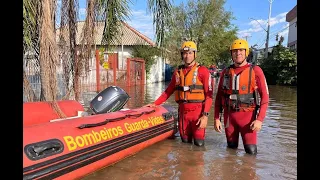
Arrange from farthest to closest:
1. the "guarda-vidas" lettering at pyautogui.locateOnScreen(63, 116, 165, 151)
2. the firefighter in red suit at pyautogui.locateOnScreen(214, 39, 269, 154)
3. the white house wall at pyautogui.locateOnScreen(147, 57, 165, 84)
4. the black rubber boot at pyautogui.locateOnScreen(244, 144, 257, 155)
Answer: the white house wall at pyautogui.locateOnScreen(147, 57, 165, 84) → the black rubber boot at pyautogui.locateOnScreen(244, 144, 257, 155) → the firefighter in red suit at pyautogui.locateOnScreen(214, 39, 269, 154) → the "guarda-vidas" lettering at pyautogui.locateOnScreen(63, 116, 165, 151)

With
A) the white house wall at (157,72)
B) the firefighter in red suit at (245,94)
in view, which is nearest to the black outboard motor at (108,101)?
the firefighter in red suit at (245,94)

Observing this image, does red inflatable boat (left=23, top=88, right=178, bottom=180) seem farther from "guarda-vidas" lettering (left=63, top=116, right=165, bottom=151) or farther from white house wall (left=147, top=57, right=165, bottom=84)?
white house wall (left=147, top=57, right=165, bottom=84)

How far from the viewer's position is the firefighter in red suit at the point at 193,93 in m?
4.75

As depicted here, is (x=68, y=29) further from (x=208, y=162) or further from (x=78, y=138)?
(x=208, y=162)

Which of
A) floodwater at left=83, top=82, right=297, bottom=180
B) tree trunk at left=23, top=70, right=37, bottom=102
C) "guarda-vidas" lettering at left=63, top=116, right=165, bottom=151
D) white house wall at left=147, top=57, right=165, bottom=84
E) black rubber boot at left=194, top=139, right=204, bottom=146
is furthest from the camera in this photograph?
white house wall at left=147, top=57, right=165, bottom=84

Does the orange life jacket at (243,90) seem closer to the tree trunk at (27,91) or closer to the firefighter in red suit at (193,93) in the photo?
the firefighter in red suit at (193,93)

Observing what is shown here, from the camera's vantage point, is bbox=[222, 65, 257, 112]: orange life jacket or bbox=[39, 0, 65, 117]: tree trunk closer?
bbox=[39, 0, 65, 117]: tree trunk

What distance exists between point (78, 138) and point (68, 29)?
2.11 metres

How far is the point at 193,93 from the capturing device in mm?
4781

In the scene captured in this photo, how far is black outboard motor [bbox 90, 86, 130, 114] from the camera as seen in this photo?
473 centimetres

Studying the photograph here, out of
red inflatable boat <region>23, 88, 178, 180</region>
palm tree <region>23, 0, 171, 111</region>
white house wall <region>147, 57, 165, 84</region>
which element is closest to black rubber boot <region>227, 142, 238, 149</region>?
red inflatable boat <region>23, 88, 178, 180</region>

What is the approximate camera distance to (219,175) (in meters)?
3.76

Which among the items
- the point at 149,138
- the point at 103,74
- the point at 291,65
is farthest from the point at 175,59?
the point at 149,138

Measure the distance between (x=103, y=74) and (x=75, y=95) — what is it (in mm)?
8789
